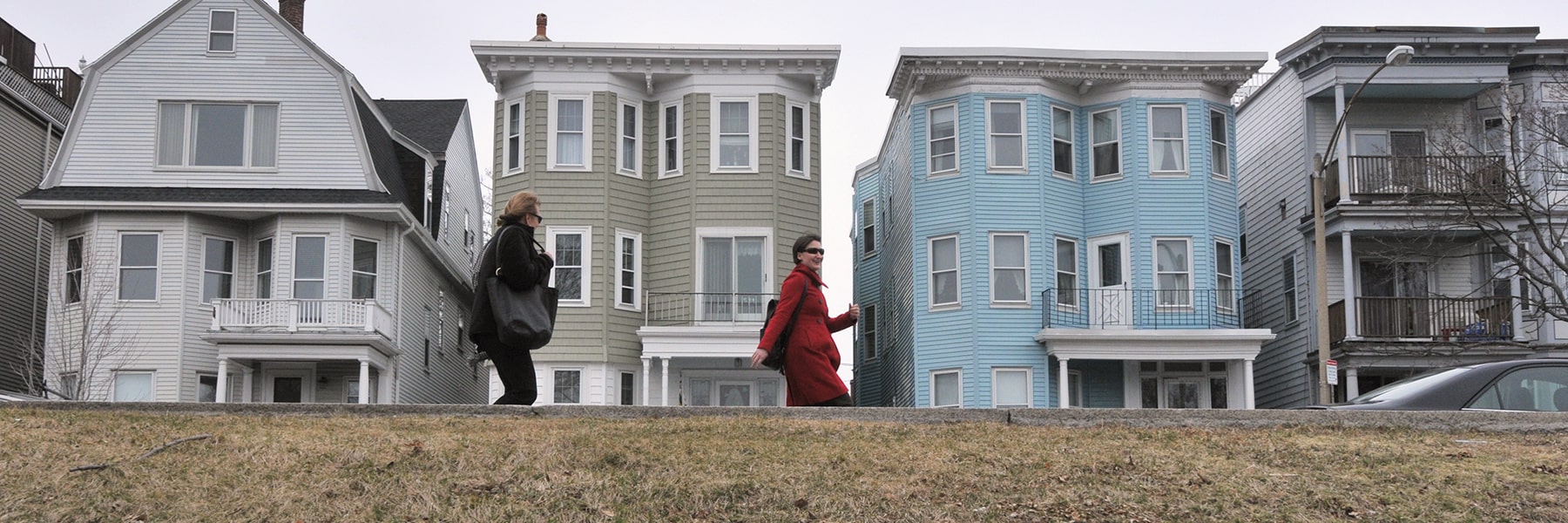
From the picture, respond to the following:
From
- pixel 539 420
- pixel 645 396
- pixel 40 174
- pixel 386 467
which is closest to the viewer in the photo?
pixel 386 467

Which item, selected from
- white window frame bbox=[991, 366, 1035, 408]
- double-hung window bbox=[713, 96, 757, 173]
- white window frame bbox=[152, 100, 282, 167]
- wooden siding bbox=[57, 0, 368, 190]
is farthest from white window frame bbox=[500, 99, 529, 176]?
white window frame bbox=[991, 366, 1035, 408]

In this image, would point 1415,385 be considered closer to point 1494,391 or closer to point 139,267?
point 1494,391


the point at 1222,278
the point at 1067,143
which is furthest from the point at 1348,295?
the point at 1067,143

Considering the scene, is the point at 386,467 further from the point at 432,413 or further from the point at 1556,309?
the point at 1556,309

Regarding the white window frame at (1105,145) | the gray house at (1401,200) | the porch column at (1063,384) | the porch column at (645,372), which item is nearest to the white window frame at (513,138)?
the porch column at (645,372)

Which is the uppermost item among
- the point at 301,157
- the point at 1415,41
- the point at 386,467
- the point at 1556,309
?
the point at 1415,41

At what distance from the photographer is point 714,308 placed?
34469mm

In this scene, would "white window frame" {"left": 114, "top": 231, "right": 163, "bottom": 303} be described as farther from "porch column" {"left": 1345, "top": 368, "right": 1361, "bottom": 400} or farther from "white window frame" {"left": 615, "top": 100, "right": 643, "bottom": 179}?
"porch column" {"left": 1345, "top": 368, "right": 1361, "bottom": 400}

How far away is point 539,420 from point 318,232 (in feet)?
71.6

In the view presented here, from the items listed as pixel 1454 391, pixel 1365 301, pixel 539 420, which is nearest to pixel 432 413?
pixel 539 420

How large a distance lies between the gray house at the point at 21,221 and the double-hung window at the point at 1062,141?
1995cm

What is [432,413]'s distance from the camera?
1520 centimetres

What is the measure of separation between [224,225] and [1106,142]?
56.9ft

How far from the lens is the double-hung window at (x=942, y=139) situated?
3516 cm
